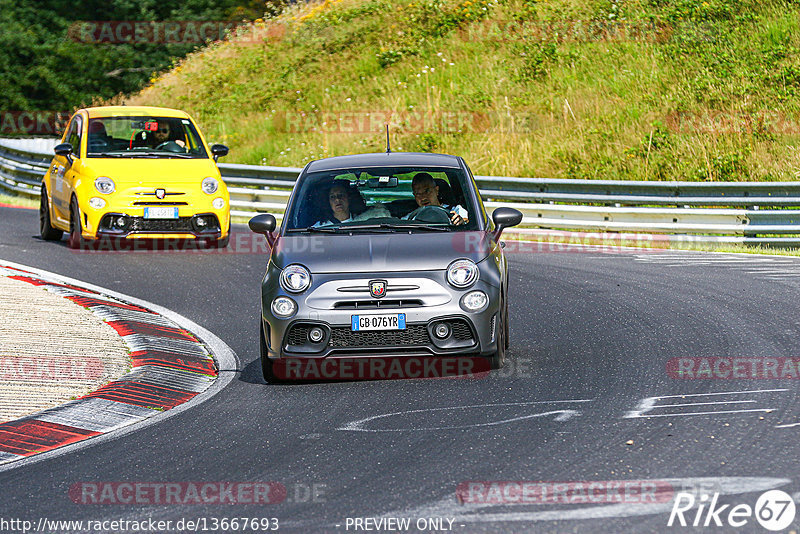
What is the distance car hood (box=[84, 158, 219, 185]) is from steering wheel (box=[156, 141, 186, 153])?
1.02 ft

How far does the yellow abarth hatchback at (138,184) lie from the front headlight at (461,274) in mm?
8062

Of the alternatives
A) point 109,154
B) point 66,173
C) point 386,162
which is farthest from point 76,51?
point 386,162

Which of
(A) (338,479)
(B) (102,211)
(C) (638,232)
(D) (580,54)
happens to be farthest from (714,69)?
(A) (338,479)

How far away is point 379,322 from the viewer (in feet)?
27.0

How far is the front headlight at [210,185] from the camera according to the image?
1598 cm

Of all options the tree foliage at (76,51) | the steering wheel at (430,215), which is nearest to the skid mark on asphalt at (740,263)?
the steering wheel at (430,215)

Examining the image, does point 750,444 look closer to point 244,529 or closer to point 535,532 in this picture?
point 535,532

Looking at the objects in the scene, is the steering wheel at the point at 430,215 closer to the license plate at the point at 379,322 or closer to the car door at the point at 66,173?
the license plate at the point at 379,322

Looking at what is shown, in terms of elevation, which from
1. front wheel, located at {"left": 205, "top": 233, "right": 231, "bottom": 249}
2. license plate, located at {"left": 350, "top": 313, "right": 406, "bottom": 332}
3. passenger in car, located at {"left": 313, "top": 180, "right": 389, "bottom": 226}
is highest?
passenger in car, located at {"left": 313, "top": 180, "right": 389, "bottom": 226}

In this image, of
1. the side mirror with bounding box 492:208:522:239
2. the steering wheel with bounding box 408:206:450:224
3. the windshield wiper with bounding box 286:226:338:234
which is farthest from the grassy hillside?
the windshield wiper with bounding box 286:226:338:234

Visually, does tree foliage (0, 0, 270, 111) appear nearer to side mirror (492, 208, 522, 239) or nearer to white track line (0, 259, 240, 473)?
white track line (0, 259, 240, 473)

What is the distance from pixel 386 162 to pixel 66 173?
825 centimetres

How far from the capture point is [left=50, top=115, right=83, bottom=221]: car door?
16.3 m

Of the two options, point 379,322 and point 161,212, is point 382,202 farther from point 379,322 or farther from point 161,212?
point 161,212
